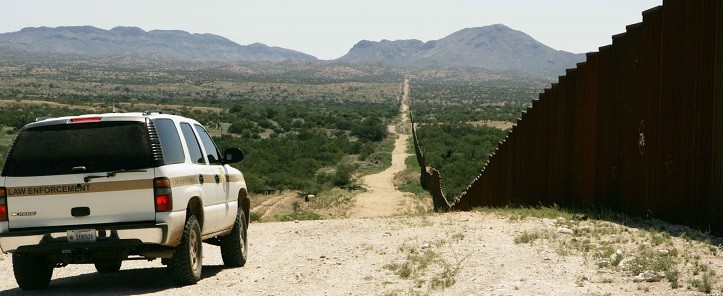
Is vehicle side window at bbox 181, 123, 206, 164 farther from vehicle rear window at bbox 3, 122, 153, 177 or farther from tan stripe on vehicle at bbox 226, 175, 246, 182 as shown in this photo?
vehicle rear window at bbox 3, 122, 153, 177

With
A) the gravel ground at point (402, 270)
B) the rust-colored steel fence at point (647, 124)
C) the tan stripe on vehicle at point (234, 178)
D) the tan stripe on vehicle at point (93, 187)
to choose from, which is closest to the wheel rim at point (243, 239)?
the gravel ground at point (402, 270)

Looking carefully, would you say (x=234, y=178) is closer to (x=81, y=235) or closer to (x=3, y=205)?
(x=81, y=235)

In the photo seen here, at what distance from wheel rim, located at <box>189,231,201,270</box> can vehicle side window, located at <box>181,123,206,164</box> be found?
0.94 m

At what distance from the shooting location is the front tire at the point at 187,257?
11.1 meters

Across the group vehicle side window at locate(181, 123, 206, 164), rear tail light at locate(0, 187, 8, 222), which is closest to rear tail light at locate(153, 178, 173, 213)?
vehicle side window at locate(181, 123, 206, 164)

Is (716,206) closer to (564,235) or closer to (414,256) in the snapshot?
(564,235)

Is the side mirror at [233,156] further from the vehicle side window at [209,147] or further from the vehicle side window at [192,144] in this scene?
the vehicle side window at [192,144]

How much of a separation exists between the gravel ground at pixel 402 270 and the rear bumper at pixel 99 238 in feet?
2.50

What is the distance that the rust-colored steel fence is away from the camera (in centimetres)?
1448

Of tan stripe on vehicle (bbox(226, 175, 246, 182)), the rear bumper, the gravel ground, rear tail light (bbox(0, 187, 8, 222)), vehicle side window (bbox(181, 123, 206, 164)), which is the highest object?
vehicle side window (bbox(181, 123, 206, 164))

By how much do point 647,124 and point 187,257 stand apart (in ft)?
27.0

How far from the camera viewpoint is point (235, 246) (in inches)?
535

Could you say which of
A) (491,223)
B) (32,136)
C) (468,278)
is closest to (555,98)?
(491,223)

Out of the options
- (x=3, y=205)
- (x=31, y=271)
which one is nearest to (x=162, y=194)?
(x=3, y=205)
